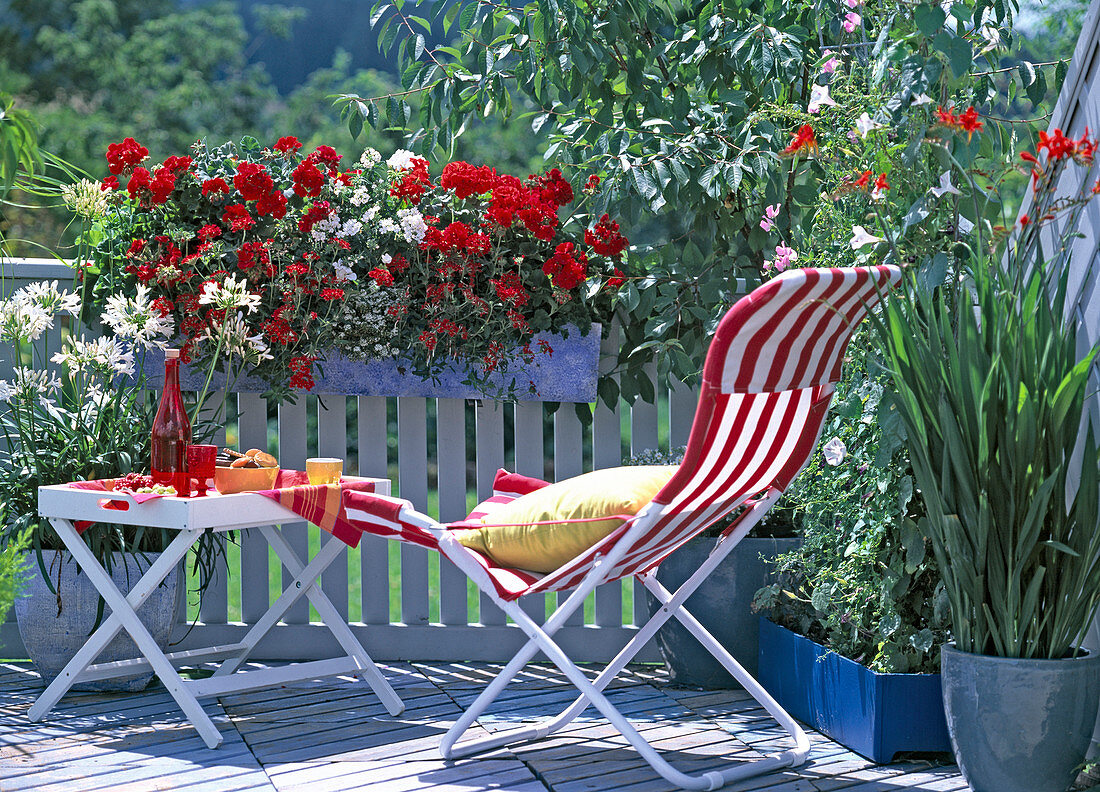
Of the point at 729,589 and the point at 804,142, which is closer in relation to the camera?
the point at 804,142

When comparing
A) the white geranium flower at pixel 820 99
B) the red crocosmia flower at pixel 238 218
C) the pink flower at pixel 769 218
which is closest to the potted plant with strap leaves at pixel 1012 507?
the white geranium flower at pixel 820 99

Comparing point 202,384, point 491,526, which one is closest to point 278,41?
point 202,384

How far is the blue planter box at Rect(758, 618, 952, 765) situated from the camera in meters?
2.63

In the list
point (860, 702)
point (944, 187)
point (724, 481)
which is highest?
point (944, 187)

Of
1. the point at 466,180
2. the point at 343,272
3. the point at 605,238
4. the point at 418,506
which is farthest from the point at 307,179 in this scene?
the point at 418,506

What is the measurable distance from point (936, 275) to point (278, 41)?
16185 mm

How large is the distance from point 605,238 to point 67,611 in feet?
6.02

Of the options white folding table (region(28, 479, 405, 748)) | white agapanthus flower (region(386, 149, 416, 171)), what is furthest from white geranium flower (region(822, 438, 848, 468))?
white agapanthus flower (region(386, 149, 416, 171))

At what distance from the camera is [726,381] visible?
7.45 feet

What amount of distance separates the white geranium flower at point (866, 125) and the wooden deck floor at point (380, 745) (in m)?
1.43

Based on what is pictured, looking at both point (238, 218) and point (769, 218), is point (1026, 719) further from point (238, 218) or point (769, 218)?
point (238, 218)

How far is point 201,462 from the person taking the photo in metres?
2.98

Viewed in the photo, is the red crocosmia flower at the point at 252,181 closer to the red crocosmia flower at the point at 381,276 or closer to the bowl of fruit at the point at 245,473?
the red crocosmia flower at the point at 381,276

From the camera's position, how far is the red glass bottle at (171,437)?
2906 mm
